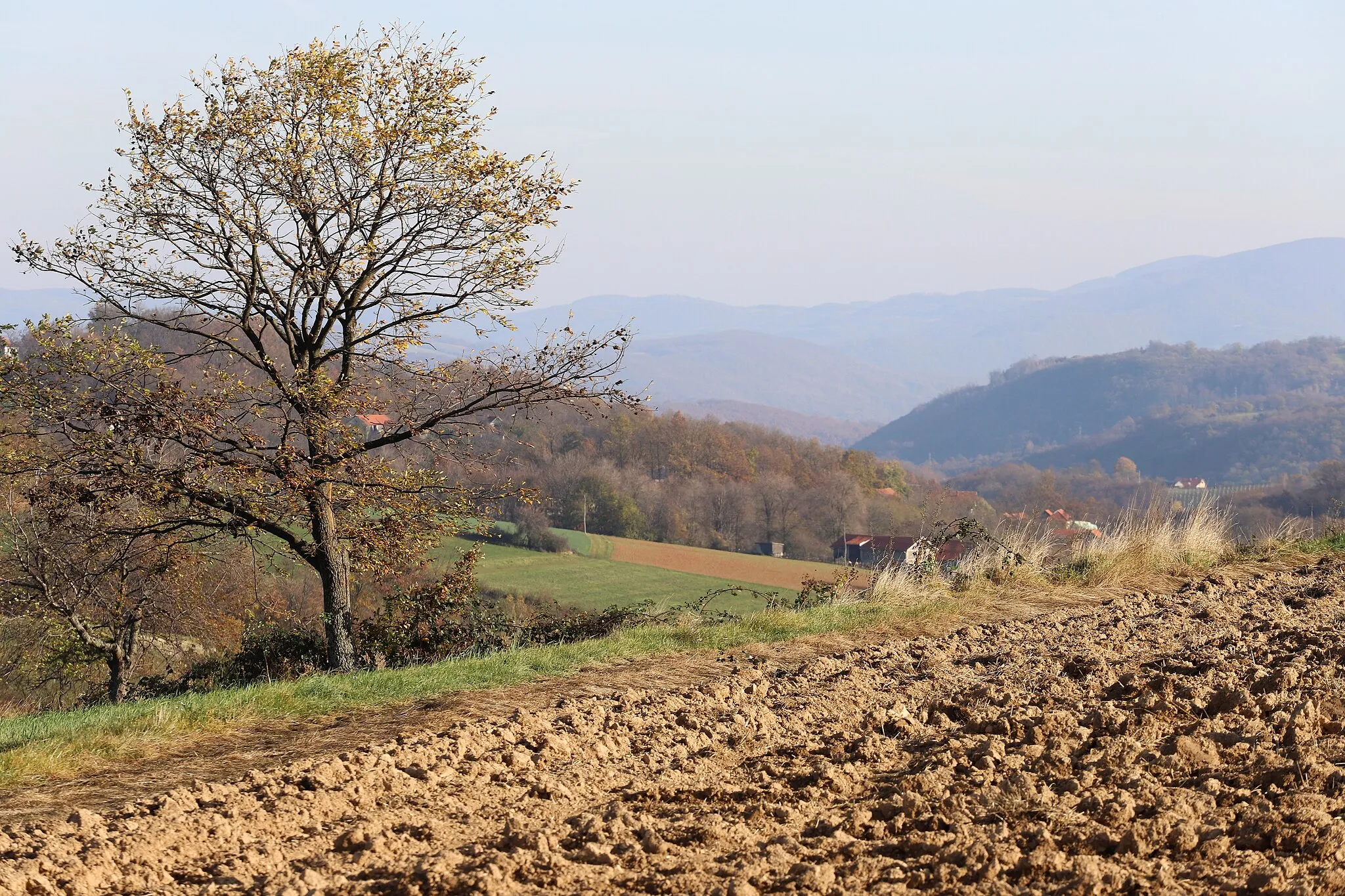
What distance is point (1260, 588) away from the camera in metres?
9.55

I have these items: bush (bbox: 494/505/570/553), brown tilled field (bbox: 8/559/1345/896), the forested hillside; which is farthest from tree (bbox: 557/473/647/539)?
brown tilled field (bbox: 8/559/1345/896)

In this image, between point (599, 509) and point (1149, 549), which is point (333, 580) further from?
point (599, 509)

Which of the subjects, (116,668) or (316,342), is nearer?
(316,342)

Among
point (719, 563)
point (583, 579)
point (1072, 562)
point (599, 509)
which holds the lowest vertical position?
point (719, 563)

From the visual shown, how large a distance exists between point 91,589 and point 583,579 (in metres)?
23.3

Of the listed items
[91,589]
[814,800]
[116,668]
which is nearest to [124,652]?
[116,668]

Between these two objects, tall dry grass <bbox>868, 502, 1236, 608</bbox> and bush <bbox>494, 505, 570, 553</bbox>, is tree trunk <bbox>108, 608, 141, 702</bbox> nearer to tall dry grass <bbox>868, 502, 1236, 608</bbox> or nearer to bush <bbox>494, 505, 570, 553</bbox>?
tall dry grass <bbox>868, 502, 1236, 608</bbox>

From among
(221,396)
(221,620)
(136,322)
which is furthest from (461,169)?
(221,620)

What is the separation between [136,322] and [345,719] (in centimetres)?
782

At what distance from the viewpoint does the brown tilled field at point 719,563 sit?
4141 centimetres

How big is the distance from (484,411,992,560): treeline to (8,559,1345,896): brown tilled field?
36.8m

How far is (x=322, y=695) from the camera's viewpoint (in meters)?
6.82

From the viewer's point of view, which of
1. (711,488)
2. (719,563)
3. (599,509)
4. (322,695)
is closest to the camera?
(322,695)

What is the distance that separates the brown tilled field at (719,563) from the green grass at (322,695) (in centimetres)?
3013
